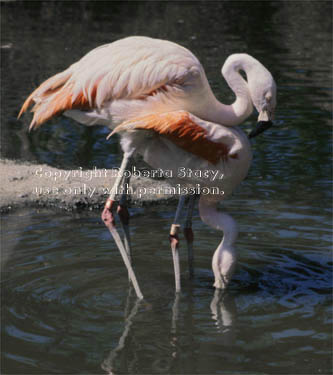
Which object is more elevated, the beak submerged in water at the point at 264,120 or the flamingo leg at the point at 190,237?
the beak submerged in water at the point at 264,120

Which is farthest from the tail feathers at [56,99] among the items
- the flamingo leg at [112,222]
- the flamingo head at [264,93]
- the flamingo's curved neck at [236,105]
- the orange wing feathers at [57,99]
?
the flamingo head at [264,93]

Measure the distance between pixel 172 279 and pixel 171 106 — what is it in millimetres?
1150

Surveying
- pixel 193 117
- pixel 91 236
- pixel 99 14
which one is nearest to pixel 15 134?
pixel 91 236

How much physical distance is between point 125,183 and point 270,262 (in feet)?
3.82

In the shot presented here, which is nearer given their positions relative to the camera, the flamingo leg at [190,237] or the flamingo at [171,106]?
the flamingo at [171,106]

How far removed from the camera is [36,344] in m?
3.87

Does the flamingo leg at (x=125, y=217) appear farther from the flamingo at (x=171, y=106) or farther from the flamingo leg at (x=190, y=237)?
the flamingo leg at (x=190, y=237)

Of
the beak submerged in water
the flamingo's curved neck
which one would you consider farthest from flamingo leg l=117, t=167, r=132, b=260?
the beak submerged in water

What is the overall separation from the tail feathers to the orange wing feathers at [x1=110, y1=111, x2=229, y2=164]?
29cm

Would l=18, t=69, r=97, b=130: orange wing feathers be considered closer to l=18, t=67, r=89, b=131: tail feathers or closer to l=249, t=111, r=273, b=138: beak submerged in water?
l=18, t=67, r=89, b=131: tail feathers

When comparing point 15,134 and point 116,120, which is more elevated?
point 116,120

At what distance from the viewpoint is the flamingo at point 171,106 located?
4.18 m

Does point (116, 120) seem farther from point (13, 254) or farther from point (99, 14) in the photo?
point (99, 14)

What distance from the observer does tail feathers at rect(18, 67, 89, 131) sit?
4371 millimetres
